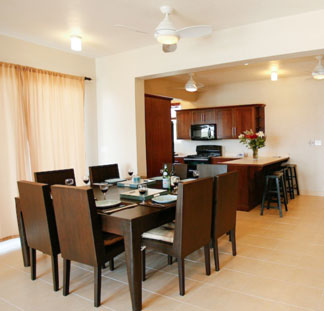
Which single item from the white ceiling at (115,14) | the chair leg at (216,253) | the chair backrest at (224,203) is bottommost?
the chair leg at (216,253)

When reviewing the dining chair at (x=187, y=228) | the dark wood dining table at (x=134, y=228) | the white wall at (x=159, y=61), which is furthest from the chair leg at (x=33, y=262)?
the white wall at (x=159, y=61)

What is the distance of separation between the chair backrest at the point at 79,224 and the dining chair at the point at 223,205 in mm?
1144

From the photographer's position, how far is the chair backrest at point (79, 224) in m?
2.23

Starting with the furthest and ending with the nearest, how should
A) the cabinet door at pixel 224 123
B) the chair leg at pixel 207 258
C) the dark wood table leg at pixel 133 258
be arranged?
the cabinet door at pixel 224 123 < the chair leg at pixel 207 258 < the dark wood table leg at pixel 133 258

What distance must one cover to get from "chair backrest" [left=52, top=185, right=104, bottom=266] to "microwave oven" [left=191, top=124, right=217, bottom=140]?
5.51 m

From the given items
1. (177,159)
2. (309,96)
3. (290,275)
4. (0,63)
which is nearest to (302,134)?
(309,96)

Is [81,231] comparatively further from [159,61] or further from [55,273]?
[159,61]

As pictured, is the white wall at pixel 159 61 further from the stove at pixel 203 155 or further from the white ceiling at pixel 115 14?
the stove at pixel 203 155

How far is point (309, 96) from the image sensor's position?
656 cm

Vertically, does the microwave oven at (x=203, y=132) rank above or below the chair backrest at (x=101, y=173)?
above

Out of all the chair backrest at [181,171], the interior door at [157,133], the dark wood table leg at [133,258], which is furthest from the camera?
the interior door at [157,133]

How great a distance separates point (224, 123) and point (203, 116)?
608 mm

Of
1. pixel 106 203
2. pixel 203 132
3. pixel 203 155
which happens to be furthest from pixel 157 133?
pixel 106 203

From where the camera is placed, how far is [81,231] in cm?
229
